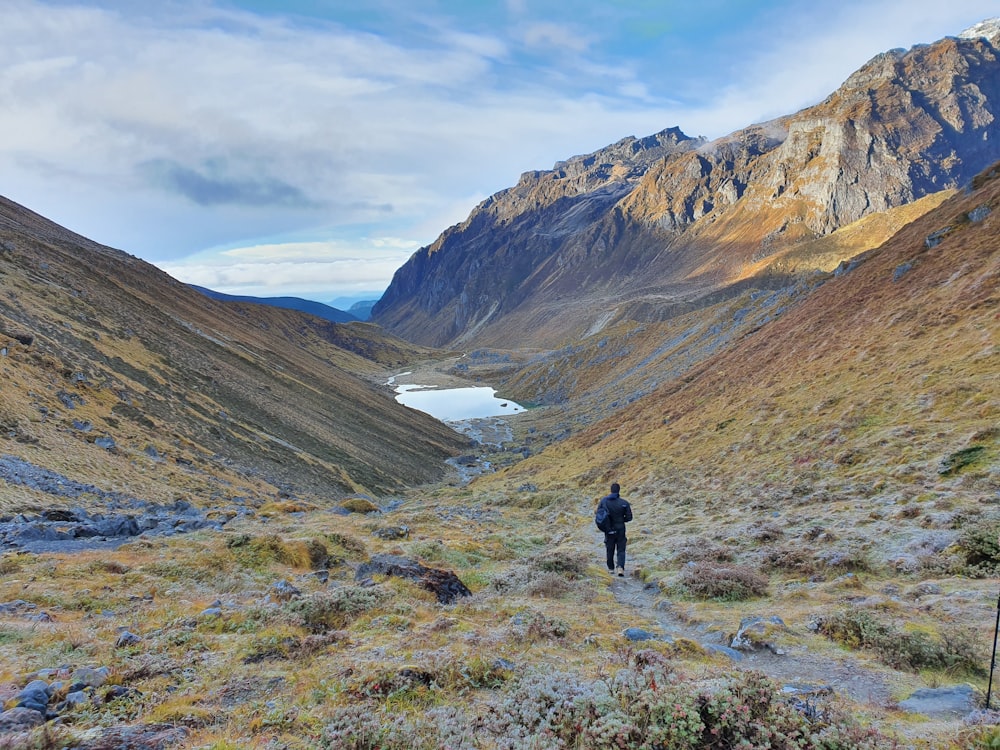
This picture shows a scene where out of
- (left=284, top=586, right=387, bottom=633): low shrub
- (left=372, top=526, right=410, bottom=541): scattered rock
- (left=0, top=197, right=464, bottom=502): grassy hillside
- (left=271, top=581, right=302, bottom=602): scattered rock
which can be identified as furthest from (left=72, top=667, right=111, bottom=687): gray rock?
(left=0, top=197, right=464, bottom=502): grassy hillside

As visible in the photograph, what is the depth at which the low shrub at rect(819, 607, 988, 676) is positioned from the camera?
6.46m

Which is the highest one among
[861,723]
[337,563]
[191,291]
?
[191,291]

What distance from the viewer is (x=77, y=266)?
4919cm

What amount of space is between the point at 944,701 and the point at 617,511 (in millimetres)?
8347

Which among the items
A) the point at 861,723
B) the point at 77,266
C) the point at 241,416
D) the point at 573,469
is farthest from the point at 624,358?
the point at 861,723

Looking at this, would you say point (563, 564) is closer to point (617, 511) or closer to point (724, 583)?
point (617, 511)

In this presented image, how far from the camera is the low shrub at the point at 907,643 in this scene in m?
6.46

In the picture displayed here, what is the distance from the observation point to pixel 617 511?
45.3ft

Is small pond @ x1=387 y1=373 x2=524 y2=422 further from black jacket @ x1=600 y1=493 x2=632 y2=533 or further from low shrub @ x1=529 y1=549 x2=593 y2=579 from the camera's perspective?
black jacket @ x1=600 y1=493 x2=632 y2=533

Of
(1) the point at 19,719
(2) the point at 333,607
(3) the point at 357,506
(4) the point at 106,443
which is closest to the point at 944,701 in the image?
(2) the point at 333,607

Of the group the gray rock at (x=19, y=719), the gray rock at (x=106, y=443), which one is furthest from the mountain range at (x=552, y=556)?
the gray rock at (x=106, y=443)

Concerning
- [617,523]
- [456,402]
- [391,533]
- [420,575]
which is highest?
[456,402]

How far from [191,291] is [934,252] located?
92.2 m

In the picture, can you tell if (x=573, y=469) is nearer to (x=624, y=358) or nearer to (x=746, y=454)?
(x=746, y=454)
